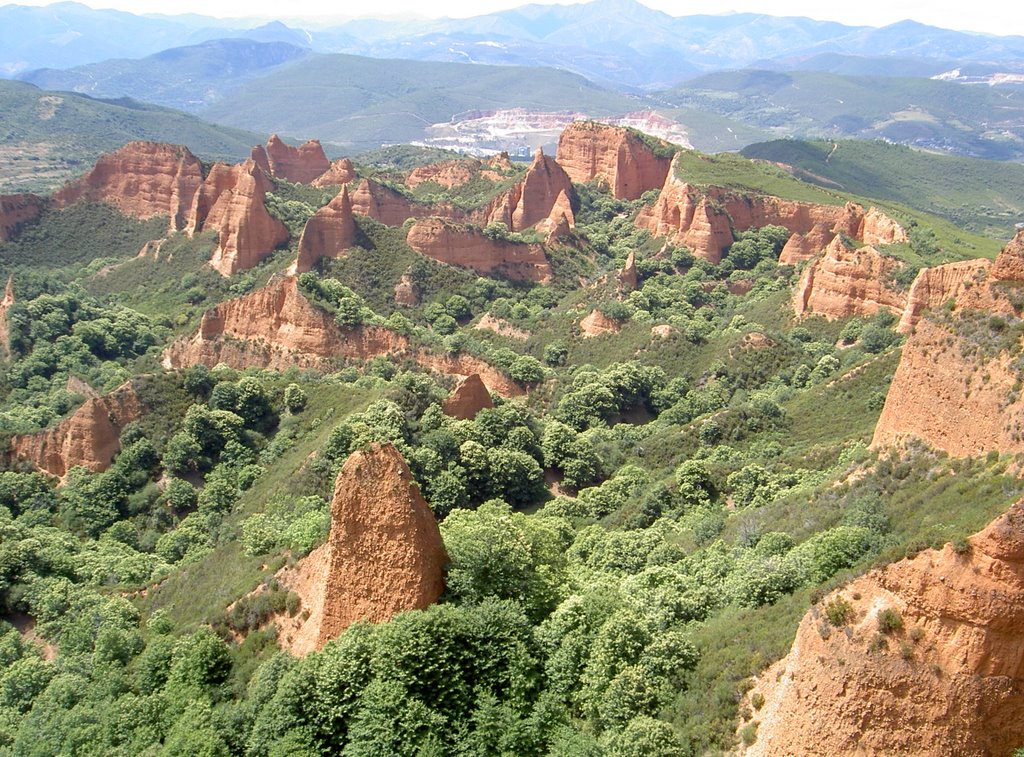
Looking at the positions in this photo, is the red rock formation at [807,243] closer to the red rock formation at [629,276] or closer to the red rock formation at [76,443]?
the red rock formation at [629,276]

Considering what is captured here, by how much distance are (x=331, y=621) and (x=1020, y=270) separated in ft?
79.9

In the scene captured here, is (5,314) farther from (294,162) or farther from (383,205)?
(294,162)

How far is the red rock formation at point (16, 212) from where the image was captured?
286 ft

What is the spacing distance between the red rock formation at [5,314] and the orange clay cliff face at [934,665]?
6522cm

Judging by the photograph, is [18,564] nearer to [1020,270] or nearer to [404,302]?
[1020,270]

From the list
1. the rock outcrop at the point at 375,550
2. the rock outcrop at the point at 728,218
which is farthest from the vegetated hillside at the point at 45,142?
the rock outcrop at the point at 375,550

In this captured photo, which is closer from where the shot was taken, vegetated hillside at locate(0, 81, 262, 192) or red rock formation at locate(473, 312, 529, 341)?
red rock formation at locate(473, 312, 529, 341)

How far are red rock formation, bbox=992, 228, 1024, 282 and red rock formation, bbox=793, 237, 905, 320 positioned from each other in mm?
30158

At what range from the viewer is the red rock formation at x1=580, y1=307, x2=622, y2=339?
68.1 meters

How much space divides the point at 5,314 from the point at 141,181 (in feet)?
97.7

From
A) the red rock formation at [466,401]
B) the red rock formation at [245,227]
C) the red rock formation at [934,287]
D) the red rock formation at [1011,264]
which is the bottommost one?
the red rock formation at [466,401]

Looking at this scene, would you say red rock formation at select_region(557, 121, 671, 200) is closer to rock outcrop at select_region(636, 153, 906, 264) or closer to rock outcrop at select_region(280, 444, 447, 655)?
rock outcrop at select_region(636, 153, 906, 264)

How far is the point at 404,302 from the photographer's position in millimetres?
74625

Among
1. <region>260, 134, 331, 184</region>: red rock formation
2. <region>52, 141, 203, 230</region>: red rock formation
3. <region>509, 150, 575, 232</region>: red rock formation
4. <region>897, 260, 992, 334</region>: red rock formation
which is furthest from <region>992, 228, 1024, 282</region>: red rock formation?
<region>260, 134, 331, 184</region>: red rock formation
